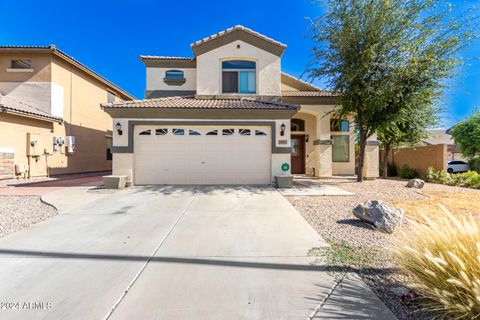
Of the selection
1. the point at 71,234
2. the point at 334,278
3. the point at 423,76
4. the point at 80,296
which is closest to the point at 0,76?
the point at 71,234

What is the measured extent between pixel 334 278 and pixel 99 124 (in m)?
20.1

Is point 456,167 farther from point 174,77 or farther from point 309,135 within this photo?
point 174,77

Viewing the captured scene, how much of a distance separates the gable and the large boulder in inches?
405

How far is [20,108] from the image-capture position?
12.0 meters

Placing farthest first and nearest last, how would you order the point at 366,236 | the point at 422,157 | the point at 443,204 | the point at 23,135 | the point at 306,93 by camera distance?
the point at 422,157
the point at 306,93
the point at 23,135
the point at 443,204
the point at 366,236

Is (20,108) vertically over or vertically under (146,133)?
over

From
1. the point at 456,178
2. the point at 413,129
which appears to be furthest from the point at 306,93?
the point at 456,178

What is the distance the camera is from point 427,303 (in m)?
2.42

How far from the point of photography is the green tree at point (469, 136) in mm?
15729

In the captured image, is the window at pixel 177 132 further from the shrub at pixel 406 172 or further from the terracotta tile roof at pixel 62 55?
the shrub at pixel 406 172

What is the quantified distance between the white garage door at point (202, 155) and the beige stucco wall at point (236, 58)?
10.5 ft

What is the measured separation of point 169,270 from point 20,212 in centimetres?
563

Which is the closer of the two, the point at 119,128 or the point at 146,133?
the point at 119,128

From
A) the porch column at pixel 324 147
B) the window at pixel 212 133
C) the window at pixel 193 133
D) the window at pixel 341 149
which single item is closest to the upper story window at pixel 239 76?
the window at pixel 212 133
